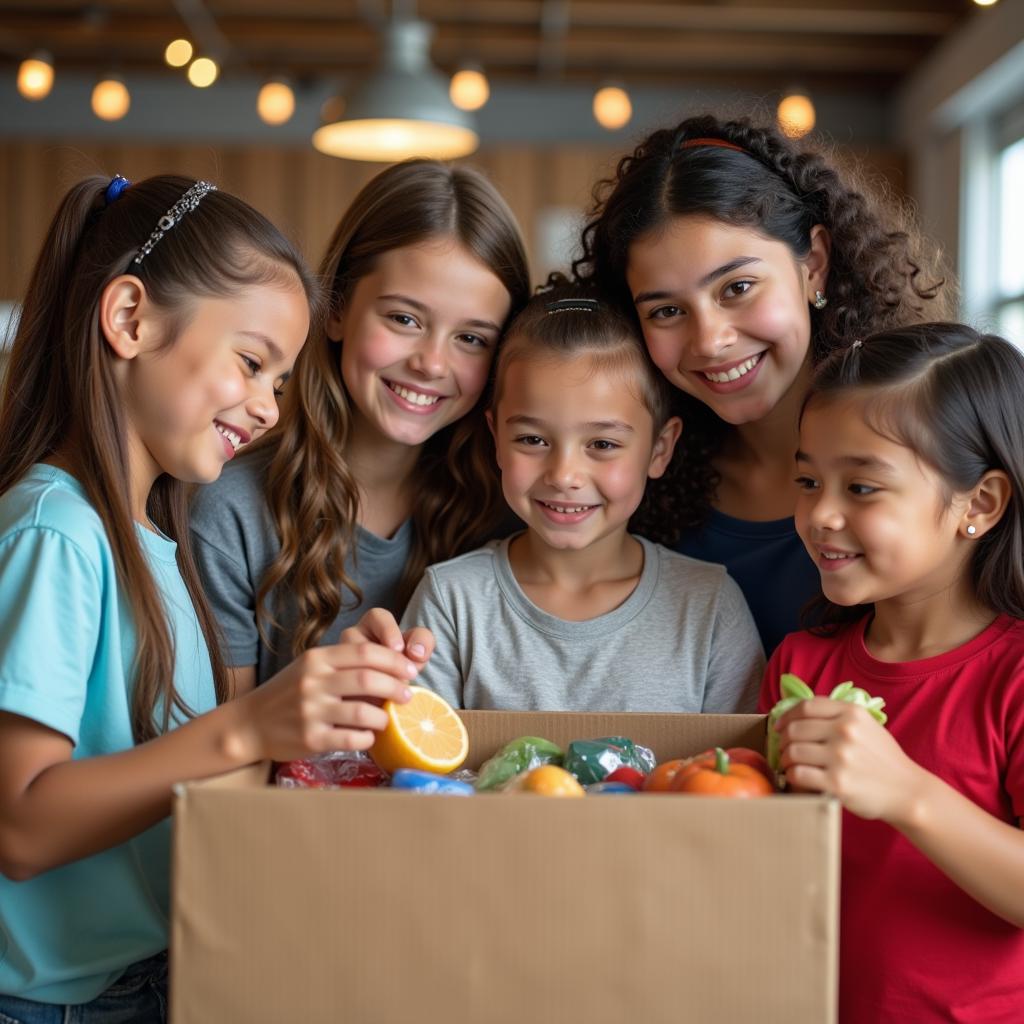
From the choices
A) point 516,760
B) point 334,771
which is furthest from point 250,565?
point 516,760

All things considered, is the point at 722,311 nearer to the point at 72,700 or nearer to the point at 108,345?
the point at 108,345

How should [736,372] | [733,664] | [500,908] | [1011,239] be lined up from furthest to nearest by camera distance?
[1011,239]
[736,372]
[733,664]
[500,908]

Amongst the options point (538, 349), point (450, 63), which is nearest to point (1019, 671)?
point (538, 349)

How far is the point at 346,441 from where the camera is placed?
6.38 ft

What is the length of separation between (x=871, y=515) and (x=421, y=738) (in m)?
0.52

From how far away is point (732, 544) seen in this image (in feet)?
6.07

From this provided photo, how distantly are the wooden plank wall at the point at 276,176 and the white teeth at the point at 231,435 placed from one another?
481cm

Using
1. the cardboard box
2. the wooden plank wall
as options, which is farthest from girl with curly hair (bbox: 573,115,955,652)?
the wooden plank wall

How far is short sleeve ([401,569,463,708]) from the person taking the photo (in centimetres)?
166

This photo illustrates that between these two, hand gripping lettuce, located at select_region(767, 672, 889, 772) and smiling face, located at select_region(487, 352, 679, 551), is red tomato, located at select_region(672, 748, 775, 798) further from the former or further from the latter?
smiling face, located at select_region(487, 352, 679, 551)

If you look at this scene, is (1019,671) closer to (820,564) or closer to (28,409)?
(820,564)

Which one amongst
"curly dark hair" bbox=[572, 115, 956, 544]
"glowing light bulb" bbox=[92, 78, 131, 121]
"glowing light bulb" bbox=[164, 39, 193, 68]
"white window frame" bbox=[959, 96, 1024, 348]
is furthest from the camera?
"white window frame" bbox=[959, 96, 1024, 348]

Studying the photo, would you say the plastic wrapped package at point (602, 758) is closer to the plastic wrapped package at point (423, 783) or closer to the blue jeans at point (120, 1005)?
the plastic wrapped package at point (423, 783)

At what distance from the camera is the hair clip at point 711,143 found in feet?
5.80
